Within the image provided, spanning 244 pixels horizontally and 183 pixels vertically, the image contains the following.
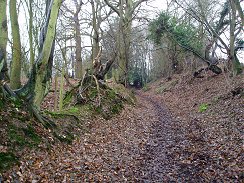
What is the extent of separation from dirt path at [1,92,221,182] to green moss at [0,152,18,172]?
165mm

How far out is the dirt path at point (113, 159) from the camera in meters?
6.14

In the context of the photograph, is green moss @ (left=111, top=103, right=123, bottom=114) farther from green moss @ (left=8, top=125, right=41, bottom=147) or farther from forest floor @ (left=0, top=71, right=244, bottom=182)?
green moss @ (left=8, top=125, right=41, bottom=147)

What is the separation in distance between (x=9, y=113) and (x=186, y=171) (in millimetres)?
4756

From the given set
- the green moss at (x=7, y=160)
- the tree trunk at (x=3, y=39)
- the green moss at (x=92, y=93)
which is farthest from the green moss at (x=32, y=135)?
the green moss at (x=92, y=93)

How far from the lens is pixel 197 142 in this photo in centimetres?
971

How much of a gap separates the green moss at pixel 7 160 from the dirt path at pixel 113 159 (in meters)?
0.17

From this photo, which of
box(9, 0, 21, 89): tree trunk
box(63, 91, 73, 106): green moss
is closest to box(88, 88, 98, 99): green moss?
box(63, 91, 73, 106): green moss

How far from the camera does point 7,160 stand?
5566 mm

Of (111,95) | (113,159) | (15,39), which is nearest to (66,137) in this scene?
(113,159)

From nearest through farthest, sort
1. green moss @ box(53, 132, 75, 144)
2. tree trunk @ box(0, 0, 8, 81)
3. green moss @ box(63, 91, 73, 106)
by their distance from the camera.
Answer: tree trunk @ box(0, 0, 8, 81), green moss @ box(53, 132, 75, 144), green moss @ box(63, 91, 73, 106)

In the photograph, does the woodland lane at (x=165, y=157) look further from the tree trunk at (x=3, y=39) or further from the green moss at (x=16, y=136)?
the tree trunk at (x=3, y=39)

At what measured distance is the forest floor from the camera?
251 inches

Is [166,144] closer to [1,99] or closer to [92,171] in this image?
[92,171]

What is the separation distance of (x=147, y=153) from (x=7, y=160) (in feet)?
14.8
